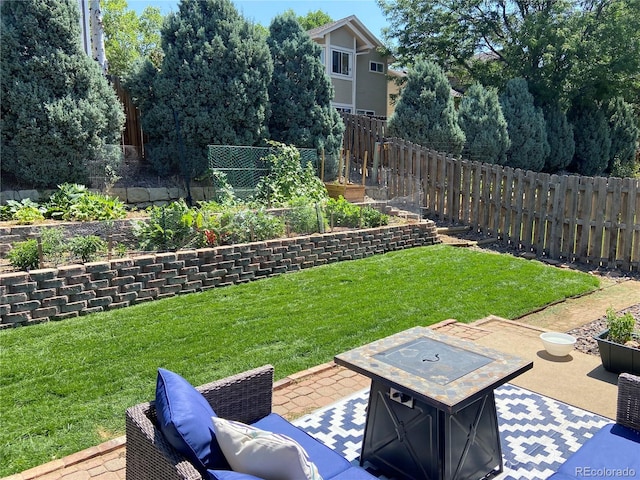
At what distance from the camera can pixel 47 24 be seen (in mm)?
8305

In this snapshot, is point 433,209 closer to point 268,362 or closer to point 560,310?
point 560,310

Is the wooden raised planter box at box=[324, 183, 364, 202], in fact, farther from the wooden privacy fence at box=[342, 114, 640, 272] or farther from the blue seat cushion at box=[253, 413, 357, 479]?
the blue seat cushion at box=[253, 413, 357, 479]

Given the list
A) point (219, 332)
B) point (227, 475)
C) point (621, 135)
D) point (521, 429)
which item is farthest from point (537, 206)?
point (621, 135)

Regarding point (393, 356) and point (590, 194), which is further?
point (590, 194)

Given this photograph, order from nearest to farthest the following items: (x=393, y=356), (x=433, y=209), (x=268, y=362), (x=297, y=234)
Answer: (x=393, y=356)
(x=268, y=362)
(x=297, y=234)
(x=433, y=209)

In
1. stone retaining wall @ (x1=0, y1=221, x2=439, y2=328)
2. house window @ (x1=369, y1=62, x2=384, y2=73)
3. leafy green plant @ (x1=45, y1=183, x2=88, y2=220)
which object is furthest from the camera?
house window @ (x1=369, y1=62, x2=384, y2=73)

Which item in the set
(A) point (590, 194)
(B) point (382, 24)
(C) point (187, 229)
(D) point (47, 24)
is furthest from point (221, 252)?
(B) point (382, 24)

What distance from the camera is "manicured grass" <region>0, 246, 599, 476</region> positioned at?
131 inches

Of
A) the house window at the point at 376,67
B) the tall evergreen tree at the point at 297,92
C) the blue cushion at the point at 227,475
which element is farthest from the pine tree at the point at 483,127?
the blue cushion at the point at 227,475

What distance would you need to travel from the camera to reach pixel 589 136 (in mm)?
17281

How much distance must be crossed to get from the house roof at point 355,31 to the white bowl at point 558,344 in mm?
17837

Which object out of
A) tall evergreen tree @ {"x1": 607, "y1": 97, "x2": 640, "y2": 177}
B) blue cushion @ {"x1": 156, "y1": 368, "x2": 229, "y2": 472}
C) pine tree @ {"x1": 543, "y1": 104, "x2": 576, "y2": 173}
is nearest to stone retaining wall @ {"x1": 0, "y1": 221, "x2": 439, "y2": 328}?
blue cushion @ {"x1": 156, "y1": 368, "x2": 229, "y2": 472}

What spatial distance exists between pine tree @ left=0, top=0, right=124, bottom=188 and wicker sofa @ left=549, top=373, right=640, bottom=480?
8716mm

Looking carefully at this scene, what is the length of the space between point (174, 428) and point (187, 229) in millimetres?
4475
